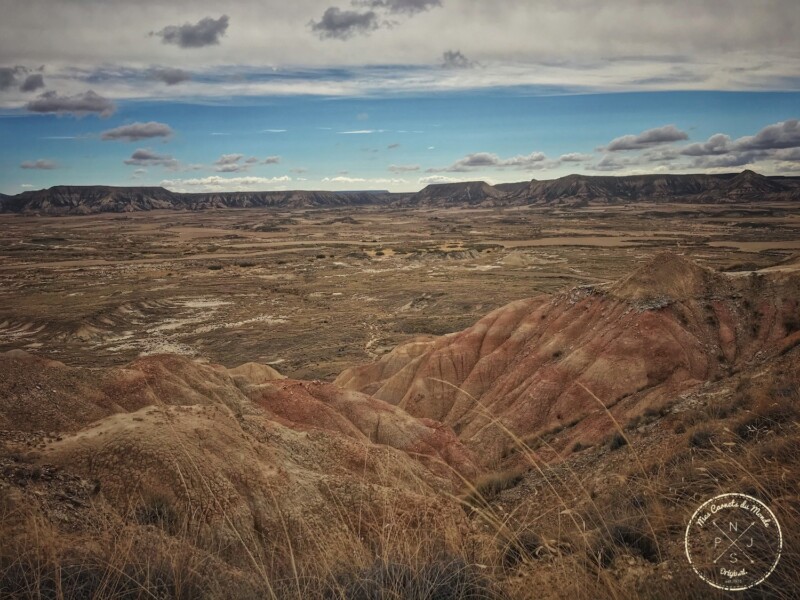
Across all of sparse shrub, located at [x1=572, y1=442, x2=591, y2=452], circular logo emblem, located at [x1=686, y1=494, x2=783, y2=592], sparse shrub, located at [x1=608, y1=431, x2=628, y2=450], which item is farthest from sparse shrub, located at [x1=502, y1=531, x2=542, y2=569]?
sparse shrub, located at [x1=572, y1=442, x2=591, y2=452]

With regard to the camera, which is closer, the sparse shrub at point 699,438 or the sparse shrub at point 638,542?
the sparse shrub at point 638,542

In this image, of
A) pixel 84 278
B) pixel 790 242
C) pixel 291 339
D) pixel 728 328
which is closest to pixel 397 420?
pixel 728 328

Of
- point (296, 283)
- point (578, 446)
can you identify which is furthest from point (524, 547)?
point (296, 283)

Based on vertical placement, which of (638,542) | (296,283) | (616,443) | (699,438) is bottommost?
(296,283)

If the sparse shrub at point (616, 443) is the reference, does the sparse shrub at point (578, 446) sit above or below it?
below

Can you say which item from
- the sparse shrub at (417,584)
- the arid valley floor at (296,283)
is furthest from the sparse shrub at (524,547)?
the arid valley floor at (296,283)

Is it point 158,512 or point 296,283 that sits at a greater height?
point 158,512

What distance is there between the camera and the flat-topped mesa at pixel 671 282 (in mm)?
29375

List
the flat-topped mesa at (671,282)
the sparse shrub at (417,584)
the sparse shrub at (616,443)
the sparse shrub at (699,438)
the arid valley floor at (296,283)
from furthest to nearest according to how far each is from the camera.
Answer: the arid valley floor at (296,283)
the flat-topped mesa at (671,282)
the sparse shrub at (616,443)
the sparse shrub at (699,438)
the sparse shrub at (417,584)

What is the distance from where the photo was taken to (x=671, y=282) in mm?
29781

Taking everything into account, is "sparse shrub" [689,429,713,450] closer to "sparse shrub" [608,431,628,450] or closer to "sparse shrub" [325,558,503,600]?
"sparse shrub" [608,431,628,450]

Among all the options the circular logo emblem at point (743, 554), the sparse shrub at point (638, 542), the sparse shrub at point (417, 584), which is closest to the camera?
the circular logo emblem at point (743, 554)

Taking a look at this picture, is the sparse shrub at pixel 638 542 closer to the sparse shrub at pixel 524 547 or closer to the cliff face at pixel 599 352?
the sparse shrub at pixel 524 547

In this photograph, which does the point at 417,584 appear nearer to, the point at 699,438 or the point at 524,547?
the point at 524,547
